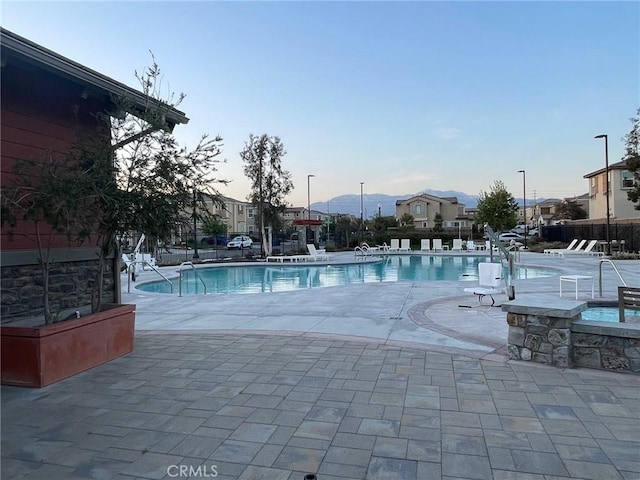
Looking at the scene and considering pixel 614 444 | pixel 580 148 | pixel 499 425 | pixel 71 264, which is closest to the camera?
pixel 614 444

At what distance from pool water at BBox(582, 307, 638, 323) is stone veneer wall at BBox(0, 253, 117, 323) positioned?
25.4 ft

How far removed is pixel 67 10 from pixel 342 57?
10.3 m

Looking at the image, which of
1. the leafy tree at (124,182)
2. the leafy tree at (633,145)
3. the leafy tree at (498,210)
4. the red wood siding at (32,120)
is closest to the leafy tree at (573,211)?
the leafy tree at (498,210)

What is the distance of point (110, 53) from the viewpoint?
7.09 m

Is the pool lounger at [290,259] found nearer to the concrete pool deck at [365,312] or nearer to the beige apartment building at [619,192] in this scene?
the concrete pool deck at [365,312]

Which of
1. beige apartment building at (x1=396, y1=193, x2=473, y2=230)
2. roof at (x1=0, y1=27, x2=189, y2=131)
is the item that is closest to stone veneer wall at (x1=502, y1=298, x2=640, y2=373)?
roof at (x1=0, y1=27, x2=189, y2=131)

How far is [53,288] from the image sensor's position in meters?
5.24

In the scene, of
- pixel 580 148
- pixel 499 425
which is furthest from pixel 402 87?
pixel 499 425

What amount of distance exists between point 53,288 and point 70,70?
2.68 metres

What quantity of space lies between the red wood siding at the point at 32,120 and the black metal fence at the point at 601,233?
24694 mm

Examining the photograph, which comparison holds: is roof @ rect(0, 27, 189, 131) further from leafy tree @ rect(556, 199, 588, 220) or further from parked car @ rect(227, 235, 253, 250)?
leafy tree @ rect(556, 199, 588, 220)

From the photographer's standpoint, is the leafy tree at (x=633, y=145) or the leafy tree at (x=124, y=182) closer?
the leafy tree at (x=124, y=182)

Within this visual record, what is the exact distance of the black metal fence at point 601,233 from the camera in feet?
72.2

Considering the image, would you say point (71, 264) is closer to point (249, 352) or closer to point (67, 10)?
point (249, 352)
